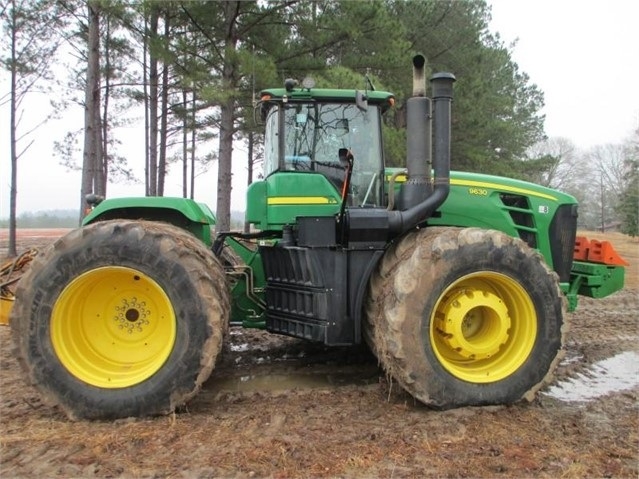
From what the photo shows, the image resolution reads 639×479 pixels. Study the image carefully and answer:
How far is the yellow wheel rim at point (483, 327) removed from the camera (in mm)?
4102

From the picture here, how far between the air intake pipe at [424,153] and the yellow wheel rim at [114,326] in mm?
1997

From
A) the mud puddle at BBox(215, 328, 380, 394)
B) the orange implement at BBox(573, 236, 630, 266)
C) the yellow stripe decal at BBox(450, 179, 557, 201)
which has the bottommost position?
the mud puddle at BBox(215, 328, 380, 394)

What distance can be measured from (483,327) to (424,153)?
4.93ft

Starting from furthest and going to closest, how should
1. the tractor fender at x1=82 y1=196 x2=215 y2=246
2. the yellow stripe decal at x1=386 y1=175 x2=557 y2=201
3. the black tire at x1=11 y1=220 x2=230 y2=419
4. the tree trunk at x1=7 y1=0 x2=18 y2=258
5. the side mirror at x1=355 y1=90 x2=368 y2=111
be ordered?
1. the tree trunk at x1=7 y1=0 x2=18 y2=258
2. the yellow stripe decal at x1=386 y1=175 x2=557 y2=201
3. the tractor fender at x1=82 y1=196 x2=215 y2=246
4. the side mirror at x1=355 y1=90 x2=368 y2=111
5. the black tire at x1=11 y1=220 x2=230 y2=419

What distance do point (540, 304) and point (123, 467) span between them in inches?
125

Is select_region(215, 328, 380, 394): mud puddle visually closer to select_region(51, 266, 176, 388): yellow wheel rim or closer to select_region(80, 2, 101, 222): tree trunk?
select_region(51, 266, 176, 388): yellow wheel rim

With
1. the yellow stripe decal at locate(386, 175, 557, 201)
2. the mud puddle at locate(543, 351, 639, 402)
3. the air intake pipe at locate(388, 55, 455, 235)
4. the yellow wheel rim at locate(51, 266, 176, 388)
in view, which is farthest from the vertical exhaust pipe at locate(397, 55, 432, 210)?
the yellow wheel rim at locate(51, 266, 176, 388)

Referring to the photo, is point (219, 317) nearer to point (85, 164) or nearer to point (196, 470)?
point (196, 470)

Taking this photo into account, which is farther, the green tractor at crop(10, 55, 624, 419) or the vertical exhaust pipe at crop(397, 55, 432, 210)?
the vertical exhaust pipe at crop(397, 55, 432, 210)

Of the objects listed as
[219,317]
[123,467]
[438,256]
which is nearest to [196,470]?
[123,467]

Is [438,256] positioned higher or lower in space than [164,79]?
lower

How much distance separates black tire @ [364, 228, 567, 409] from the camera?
390 centimetres

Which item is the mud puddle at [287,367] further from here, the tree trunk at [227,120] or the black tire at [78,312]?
the tree trunk at [227,120]

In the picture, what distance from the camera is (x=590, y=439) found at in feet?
11.6
